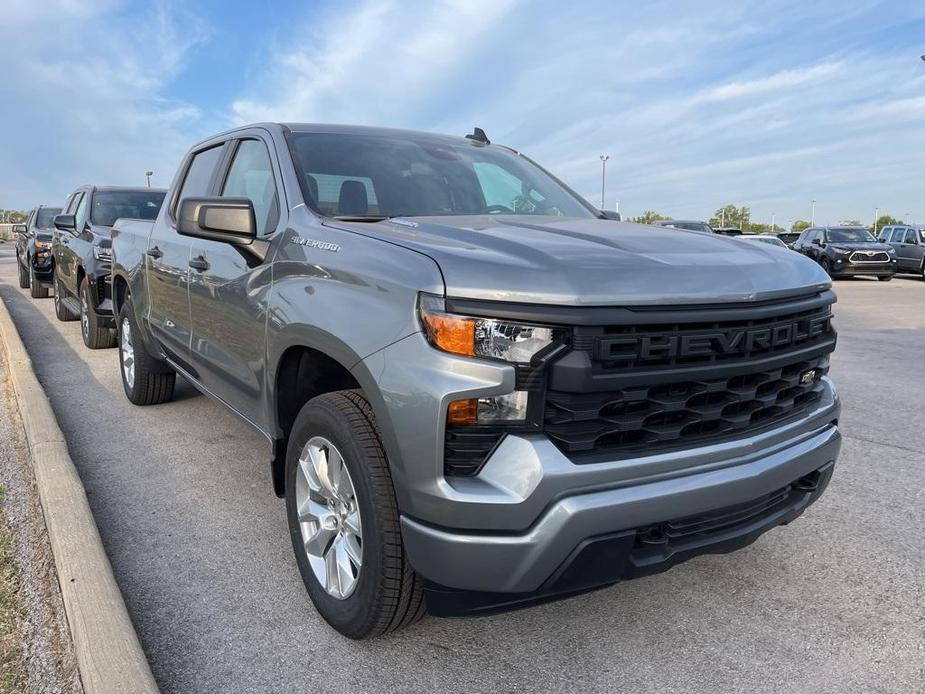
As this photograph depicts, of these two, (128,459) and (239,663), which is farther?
(128,459)

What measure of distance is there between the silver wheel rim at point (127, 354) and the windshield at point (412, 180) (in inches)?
115

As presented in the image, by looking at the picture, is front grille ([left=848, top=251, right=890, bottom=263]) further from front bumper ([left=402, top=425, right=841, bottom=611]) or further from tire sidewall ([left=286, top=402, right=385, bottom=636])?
tire sidewall ([left=286, top=402, right=385, bottom=636])

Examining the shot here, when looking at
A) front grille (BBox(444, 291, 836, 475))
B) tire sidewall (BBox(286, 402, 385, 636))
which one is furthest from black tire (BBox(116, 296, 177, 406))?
front grille (BBox(444, 291, 836, 475))

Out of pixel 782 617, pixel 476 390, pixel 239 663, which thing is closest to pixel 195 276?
pixel 239 663

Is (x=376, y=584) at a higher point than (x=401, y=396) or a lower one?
lower

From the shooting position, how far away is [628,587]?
2865mm

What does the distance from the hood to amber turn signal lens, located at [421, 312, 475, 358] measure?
0.07 m

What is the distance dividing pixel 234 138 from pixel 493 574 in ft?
9.48

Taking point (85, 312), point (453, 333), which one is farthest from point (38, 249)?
point (453, 333)

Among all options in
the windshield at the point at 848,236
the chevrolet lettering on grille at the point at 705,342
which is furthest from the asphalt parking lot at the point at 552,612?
the windshield at the point at 848,236

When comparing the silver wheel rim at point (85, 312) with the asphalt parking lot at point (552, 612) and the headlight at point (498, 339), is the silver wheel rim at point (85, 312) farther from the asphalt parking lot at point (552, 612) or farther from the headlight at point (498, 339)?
the headlight at point (498, 339)

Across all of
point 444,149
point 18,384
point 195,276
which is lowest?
point 18,384

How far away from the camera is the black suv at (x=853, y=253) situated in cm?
2175

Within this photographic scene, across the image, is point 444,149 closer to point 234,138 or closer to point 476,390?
point 234,138
